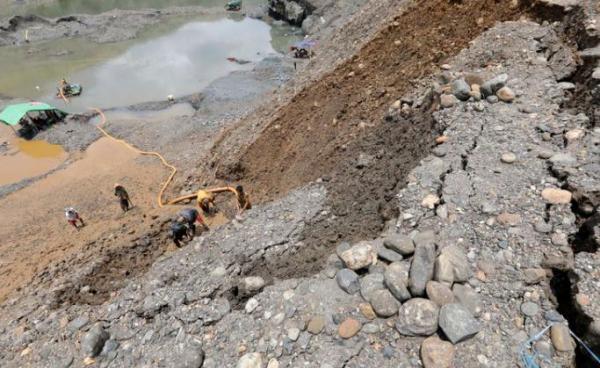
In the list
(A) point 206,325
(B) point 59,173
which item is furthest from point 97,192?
(A) point 206,325

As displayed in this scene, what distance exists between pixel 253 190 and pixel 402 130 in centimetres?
431

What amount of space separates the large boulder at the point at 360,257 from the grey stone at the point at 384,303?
0.40 meters

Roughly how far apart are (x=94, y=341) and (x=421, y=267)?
12.6ft

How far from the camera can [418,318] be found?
307 cm

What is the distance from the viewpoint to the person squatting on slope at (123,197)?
10070 millimetres

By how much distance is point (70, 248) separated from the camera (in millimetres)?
9328

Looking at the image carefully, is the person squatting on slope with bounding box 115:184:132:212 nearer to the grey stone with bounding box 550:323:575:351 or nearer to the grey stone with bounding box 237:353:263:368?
the grey stone with bounding box 237:353:263:368

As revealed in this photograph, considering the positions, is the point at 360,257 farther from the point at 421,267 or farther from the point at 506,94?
the point at 506,94

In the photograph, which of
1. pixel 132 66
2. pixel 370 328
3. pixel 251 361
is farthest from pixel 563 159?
pixel 132 66

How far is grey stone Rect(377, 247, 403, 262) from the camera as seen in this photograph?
145 inches

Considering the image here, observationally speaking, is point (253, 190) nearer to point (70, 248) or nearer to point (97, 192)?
point (70, 248)

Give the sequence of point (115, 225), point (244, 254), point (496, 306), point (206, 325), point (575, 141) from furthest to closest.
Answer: point (115, 225), point (244, 254), point (575, 141), point (206, 325), point (496, 306)

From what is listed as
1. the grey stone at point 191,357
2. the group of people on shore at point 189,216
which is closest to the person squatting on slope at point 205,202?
the group of people on shore at point 189,216

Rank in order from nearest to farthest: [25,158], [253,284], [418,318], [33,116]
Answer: [418,318] < [253,284] < [25,158] < [33,116]
